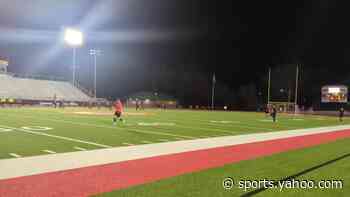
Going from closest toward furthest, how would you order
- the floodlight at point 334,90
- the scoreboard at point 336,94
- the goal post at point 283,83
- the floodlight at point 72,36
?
1. the scoreboard at point 336,94
2. the floodlight at point 334,90
3. the floodlight at point 72,36
4. the goal post at point 283,83

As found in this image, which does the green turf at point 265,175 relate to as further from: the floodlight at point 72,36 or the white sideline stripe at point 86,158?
the floodlight at point 72,36

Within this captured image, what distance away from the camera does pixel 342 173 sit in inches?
317

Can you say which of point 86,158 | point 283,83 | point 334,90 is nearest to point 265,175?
point 86,158

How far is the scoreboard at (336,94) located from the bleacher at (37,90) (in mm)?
35249

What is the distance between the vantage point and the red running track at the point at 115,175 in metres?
6.13

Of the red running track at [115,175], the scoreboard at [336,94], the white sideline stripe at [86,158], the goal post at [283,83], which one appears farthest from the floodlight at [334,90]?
the red running track at [115,175]

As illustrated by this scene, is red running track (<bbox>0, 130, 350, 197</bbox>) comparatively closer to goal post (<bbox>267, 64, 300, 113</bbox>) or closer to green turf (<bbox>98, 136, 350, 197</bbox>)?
green turf (<bbox>98, 136, 350, 197</bbox>)

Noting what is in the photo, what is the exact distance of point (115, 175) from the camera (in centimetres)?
736

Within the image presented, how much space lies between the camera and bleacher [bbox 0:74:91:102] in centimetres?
5772

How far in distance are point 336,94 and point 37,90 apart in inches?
1717

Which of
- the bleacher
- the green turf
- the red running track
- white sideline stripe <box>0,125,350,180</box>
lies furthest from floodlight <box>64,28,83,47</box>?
the green turf

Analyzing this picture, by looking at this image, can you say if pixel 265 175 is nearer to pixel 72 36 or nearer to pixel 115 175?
pixel 115 175

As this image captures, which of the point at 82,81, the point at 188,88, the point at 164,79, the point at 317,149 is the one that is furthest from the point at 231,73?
the point at 317,149

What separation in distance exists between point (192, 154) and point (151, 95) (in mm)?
74166
